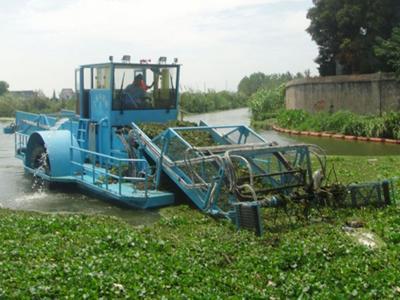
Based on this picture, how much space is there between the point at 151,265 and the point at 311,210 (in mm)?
3612

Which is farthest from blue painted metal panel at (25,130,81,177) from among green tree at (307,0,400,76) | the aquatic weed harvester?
green tree at (307,0,400,76)

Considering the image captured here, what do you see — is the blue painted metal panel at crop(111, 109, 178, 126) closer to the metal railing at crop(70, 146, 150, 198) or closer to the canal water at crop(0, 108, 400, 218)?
the metal railing at crop(70, 146, 150, 198)

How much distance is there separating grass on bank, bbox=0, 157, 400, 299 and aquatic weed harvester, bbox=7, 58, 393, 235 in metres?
0.51

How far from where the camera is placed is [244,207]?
893 centimetres

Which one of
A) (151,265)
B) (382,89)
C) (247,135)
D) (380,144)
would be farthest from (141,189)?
(382,89)

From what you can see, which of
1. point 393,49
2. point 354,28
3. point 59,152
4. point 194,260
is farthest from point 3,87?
point 194,260

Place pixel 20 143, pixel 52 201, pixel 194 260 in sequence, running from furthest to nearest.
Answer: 1. pixel 20 143
2. pixel 52 201
3. pixel 194 260

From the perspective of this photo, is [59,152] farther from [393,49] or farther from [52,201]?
[393,49]

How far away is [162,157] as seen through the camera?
11.6 metres

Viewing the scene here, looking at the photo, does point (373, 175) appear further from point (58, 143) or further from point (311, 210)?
point (58, 143)

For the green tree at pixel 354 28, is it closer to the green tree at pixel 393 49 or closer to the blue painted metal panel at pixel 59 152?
the green tree at pixel 393 49

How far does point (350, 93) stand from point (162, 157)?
2330 centimetres

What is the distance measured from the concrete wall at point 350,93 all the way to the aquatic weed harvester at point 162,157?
1894 cm

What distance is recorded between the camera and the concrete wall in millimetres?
30908
